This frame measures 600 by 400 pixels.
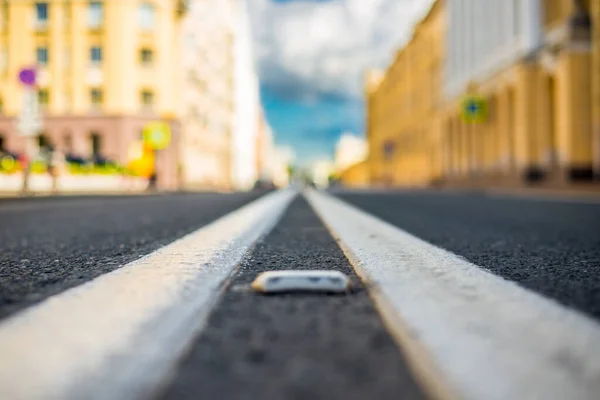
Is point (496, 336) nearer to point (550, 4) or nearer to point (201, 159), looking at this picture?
point (550, 4)

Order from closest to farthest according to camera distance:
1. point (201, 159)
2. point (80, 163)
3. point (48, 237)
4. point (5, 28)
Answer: point (48, 237) < point (80, 163) < point (5, 28) < point (201, 159)

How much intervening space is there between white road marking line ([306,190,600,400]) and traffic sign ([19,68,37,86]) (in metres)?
17.5

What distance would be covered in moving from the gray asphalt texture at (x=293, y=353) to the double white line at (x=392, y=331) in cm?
5

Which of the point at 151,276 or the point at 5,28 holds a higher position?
the point at 5,28

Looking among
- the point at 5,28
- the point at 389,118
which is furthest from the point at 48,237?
the point at 389,118

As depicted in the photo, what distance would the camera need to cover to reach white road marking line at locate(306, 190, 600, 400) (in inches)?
40.1

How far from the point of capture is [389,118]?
257ft

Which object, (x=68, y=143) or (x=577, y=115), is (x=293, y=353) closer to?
(x=577, y=115)

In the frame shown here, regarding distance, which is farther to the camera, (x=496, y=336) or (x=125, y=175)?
(x=125, y=175)

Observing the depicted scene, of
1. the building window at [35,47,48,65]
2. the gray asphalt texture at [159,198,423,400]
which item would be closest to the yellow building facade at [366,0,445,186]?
the building window at [35,47,48,65]

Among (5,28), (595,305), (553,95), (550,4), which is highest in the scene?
(5,28)

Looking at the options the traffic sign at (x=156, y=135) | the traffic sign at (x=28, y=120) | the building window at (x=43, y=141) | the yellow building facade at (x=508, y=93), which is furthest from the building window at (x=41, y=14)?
the yellow building facade at (x=508, y=93)

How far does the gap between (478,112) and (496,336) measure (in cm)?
3675

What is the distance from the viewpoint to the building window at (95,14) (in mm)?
41688
